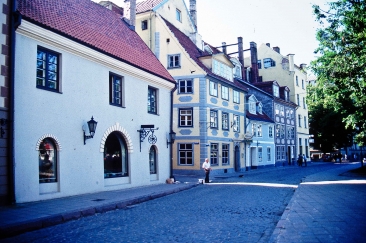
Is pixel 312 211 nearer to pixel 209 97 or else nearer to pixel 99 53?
pixel 99 53

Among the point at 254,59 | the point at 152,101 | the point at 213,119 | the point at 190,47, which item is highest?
the point at 254,59

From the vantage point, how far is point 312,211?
9.27m

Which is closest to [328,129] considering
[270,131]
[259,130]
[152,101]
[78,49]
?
[270,131]

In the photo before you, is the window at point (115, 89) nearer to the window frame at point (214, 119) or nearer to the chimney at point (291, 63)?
the window frame at point (214, 119)

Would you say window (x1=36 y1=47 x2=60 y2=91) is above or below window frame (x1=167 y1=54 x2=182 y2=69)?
below

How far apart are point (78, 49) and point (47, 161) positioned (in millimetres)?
4469

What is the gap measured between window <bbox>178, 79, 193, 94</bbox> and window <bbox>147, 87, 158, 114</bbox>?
9151 mm

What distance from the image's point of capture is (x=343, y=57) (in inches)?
666

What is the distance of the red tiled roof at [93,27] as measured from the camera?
12.6 meters

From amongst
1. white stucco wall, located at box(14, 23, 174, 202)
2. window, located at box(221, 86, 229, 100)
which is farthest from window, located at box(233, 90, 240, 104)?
white stucco wall, located at box(14, 23, 174, 202)

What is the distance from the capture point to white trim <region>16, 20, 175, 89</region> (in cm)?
1126

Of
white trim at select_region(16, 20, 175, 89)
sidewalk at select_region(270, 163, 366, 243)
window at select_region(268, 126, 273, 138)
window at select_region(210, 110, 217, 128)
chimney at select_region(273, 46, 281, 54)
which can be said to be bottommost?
sidewalk at select_region(270, 163, 366, 243)

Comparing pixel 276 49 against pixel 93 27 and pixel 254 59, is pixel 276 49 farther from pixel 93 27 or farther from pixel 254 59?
pixel 93 27

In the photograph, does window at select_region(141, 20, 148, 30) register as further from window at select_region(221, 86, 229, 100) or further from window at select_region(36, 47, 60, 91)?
window at select_region(36, 47, 60, 91)
